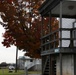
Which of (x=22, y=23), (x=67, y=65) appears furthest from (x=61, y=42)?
(x=22, y=23)

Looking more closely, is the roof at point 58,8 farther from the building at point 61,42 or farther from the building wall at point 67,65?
the building wall at point 67,65

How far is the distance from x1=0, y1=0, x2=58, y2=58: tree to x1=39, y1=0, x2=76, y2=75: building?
15.3ft

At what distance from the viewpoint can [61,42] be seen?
685 inches

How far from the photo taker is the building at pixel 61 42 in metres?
17.4

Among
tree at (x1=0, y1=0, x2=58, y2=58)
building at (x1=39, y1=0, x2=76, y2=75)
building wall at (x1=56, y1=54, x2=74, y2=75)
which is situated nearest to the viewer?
building at (x1=39, y1=0, x2=76, y2=75)

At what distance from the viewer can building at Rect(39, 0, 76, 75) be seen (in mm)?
17422

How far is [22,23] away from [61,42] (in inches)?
429

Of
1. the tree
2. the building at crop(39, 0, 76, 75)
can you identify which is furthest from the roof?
the tree

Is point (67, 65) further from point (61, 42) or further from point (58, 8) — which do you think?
point (58, 8)

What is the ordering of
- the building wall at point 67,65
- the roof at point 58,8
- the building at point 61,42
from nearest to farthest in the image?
the building at point 61,42 → the building wall at point 67,65 → the roof at point 58,8

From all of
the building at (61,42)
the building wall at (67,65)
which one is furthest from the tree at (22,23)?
the building wall at (67,65)

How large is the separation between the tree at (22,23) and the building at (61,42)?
467 centimetres

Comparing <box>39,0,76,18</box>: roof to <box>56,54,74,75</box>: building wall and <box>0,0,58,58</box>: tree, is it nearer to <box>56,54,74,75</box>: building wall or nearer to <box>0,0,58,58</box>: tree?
<box>56,54,74,75</box>: building wall

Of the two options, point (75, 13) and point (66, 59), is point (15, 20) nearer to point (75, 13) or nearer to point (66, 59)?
point (75, 13)
